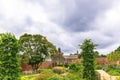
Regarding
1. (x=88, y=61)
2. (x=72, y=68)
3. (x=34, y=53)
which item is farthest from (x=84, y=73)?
(x=34, y=53)

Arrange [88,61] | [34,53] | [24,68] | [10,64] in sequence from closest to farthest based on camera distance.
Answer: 1. [10,64]
2. [88,61]
3. [34,53]
4. [24,68]

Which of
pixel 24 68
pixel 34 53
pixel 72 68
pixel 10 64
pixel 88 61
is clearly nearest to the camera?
pixel 10 64

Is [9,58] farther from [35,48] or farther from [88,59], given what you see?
[35,48]

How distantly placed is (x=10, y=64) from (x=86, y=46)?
14.8 m

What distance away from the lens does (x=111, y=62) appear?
8162 centimetres

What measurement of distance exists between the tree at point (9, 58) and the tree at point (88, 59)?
44.9 feet

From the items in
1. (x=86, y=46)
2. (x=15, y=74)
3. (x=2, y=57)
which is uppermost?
(x=86, y=46)

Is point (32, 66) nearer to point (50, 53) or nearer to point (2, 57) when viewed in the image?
point (50, 53)

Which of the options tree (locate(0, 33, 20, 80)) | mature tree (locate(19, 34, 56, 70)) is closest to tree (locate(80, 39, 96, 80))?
tree (locate(0, 33, 20, 80))

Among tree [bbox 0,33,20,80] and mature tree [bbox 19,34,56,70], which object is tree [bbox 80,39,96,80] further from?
mature tree [bbox 19,34,56,70]

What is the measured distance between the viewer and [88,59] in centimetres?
3478

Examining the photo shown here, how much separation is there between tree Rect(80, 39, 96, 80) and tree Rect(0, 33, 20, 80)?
1368cm

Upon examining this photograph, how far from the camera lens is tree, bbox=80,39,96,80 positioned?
34.7 metres

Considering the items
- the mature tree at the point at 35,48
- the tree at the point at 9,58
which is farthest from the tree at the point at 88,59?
the mature tree at the point at 35,48
